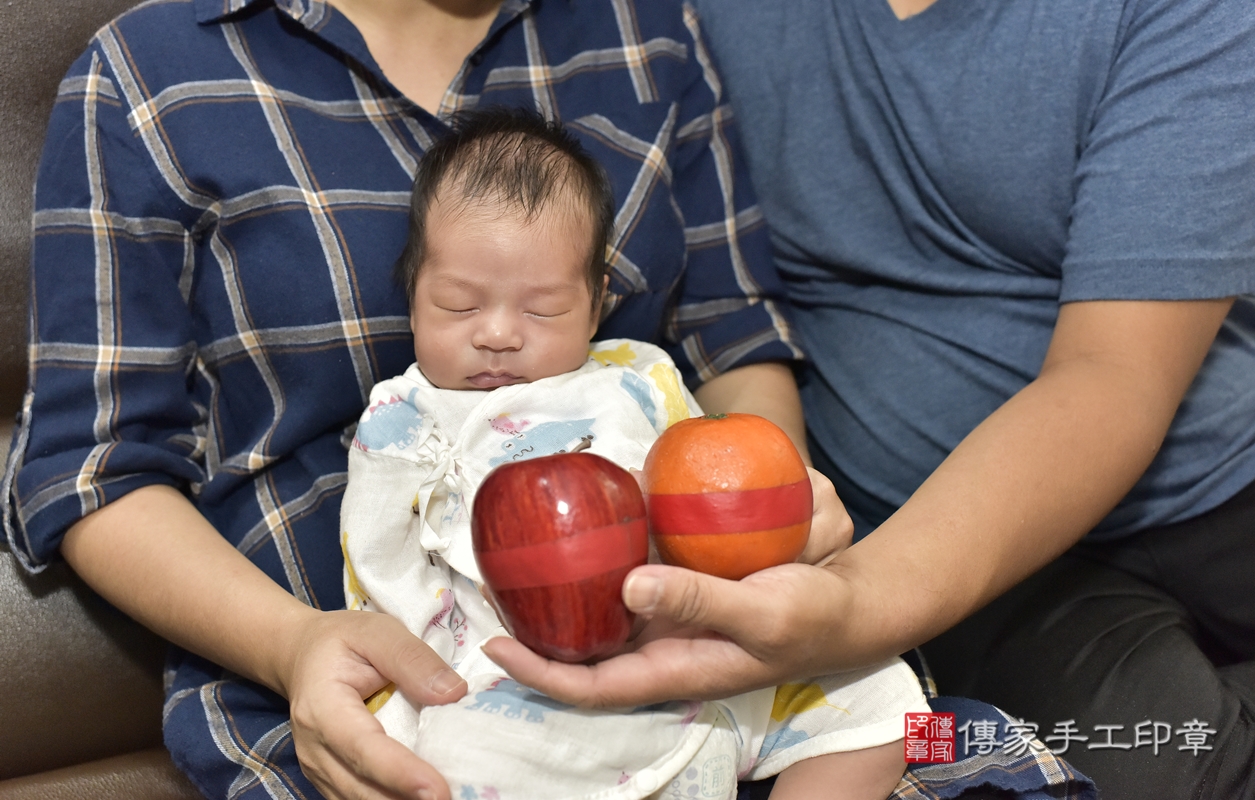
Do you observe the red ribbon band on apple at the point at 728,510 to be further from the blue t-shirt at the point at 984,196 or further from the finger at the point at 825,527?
the blue t-shirt at the point at 984,196

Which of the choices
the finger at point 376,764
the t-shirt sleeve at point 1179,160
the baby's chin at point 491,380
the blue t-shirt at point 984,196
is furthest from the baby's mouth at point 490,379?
the t-shirt sleeve at point 1179,160

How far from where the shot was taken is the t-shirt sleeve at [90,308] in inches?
42.8

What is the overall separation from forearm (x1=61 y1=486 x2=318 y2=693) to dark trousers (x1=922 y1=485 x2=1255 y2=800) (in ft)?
2.92

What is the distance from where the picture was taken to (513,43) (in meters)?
1.31

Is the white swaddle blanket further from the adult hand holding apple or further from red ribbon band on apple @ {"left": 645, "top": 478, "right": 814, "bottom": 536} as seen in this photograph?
red ribbon band on apple @ {"left": 645, "top": 478, "right": 814, "bottom": 536}

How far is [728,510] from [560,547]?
151 mm

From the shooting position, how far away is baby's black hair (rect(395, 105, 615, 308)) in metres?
1.09

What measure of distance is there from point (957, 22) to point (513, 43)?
60cm

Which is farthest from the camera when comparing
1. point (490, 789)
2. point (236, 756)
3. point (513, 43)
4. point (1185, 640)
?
point (513, 43)

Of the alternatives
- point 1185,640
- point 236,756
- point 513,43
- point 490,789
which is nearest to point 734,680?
point 490,789

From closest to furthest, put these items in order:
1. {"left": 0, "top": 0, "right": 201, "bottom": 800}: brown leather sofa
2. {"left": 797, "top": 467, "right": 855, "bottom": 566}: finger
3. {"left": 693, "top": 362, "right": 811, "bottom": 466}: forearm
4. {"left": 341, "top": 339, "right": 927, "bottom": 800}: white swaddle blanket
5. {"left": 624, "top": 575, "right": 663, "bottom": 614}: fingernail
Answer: {"left": 624, "top": 575, "right": 663, "bottom": 614}: fingernail → {"left": 341, "top": 339, "right": 927, "bottom": 800}: white swaddle blanket → {"left": 797, "top": 467, "right": 855, "bottom": 566}: finger → {"left": 0, "top": 0, "right": 201, "bottom": 800}: brown leather sofa → {"left": 693, "top": 362, "right": 811, "bottom": 466}: forearm

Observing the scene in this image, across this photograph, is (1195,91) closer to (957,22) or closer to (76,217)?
(957,22)

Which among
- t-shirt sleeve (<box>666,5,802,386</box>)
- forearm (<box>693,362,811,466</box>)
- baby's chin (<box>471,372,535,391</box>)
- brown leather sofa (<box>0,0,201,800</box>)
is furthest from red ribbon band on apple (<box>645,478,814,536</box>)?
brown leather sofa (<box>0,0,201,800</box>)

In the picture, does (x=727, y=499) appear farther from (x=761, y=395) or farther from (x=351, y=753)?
(x=761, y=395)
